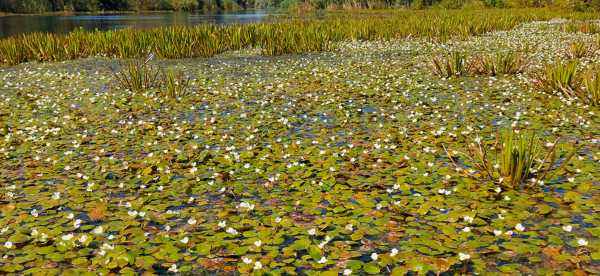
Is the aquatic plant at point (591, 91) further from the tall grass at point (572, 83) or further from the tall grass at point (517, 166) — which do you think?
the tall grass at point (517, 166)

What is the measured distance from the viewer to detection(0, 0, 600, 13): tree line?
6241 centimetres

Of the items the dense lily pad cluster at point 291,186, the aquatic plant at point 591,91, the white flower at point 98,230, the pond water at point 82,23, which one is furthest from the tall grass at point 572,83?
the pond water at point 82,23

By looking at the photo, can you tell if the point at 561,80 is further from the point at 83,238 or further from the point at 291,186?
the point at 83,238

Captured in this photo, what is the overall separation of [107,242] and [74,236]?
1.19 ft

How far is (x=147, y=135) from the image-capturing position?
362 inches

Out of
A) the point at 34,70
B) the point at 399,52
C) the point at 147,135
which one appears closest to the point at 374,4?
the point at 399,52

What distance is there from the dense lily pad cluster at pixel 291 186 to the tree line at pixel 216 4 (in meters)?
44.2

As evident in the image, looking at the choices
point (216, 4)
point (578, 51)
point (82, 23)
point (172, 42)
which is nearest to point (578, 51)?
point (578, 51)

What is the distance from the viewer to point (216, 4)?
162m

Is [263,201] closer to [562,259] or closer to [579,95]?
[562,259]

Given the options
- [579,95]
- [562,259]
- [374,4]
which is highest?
[374,4]

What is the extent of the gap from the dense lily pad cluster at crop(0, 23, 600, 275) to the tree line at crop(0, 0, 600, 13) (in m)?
44.2

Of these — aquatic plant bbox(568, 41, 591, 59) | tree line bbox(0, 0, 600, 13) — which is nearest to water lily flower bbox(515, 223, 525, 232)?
aquatic plant bbox(568, 41, 591, 59)

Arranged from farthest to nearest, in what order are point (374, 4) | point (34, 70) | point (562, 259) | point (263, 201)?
point (374, 4), point (34, 70), point (263, 201), point (562, 259)
